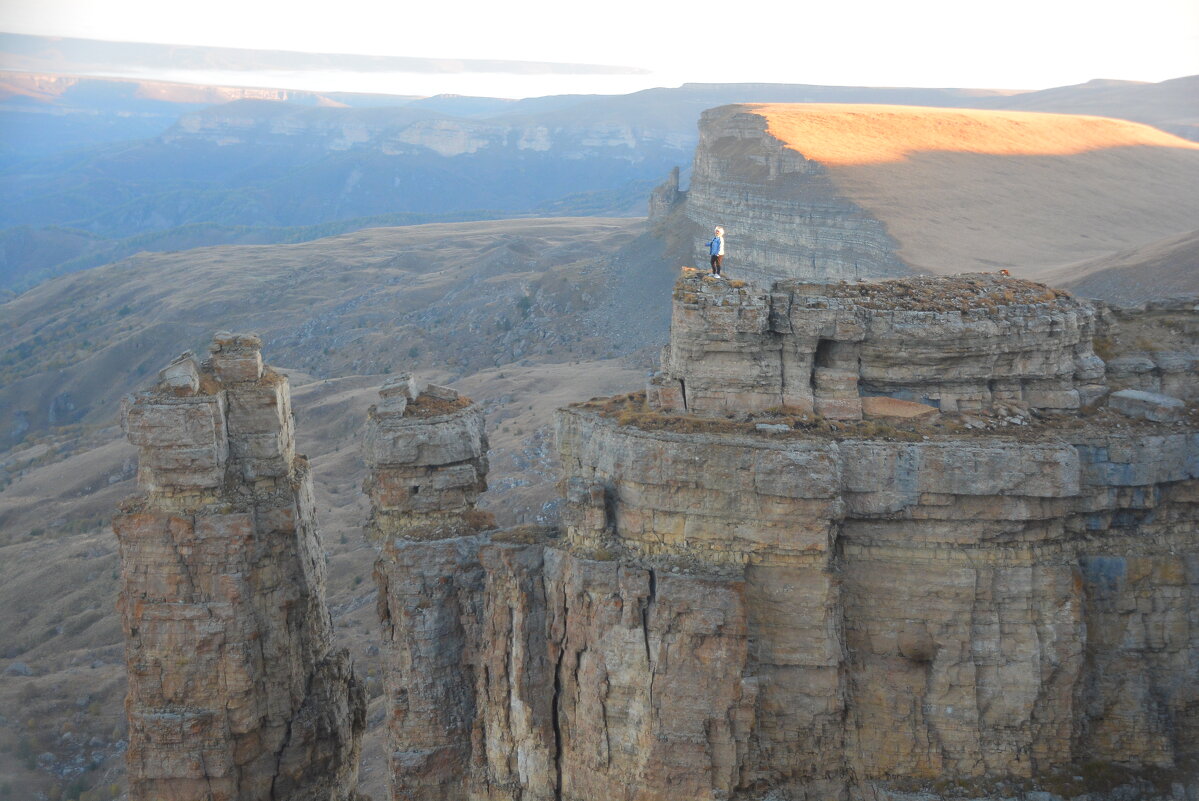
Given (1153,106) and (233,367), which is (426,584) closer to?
(233,367)

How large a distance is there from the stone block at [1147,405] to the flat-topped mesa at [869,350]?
1.43 ft

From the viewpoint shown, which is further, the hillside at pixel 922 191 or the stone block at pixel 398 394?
the hillside at pixel 922 191

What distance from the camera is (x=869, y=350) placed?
71.7ft

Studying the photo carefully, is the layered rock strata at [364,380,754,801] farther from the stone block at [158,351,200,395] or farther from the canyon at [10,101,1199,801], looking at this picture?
the stone block at [158,351,200,395]

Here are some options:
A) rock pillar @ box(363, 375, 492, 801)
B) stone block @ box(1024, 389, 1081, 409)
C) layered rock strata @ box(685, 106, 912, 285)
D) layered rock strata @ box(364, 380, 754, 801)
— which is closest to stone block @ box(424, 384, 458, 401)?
layered rock strata @ box(364, 380, 754, 801)

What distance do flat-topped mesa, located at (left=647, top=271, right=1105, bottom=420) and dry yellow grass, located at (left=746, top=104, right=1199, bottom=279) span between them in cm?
4801

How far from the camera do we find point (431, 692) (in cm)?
2384

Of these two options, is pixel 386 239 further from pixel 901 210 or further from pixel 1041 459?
pixel 1041 459

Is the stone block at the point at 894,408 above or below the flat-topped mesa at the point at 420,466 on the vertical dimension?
above

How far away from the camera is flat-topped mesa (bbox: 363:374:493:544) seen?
78.7 ft

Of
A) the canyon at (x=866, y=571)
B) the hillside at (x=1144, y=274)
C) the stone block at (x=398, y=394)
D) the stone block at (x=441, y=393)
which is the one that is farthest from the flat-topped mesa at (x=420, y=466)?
the hillside at (x=1144, y=274)

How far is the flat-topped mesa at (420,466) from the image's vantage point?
23984 millimetres

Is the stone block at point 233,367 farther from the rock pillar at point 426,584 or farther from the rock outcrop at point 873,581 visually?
the rock outcrop at point 873,581

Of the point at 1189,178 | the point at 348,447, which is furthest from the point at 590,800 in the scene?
the point at 1189,178
